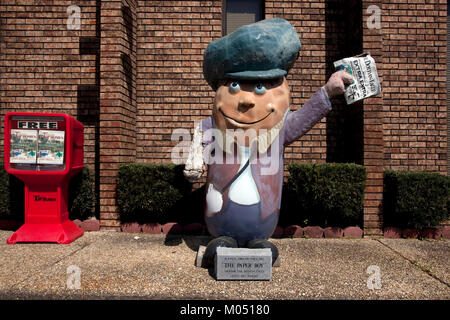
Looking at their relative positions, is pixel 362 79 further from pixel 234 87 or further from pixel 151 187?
pixel 151 187

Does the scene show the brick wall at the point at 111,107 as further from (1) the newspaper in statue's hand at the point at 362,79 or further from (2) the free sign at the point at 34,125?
(1) the newspaper in statue's hand at the point at 362,79

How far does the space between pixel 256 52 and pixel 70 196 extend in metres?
3.40

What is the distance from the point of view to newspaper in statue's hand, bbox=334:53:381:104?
302 centimetres

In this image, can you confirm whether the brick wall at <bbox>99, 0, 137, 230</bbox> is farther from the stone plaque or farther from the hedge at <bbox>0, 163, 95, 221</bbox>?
the stone plaque

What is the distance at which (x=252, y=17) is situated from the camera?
542cm

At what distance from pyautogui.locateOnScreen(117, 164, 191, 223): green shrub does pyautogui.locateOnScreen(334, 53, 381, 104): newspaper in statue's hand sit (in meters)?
2.41

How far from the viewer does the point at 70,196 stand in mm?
4586

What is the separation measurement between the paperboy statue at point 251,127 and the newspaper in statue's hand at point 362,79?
104 millimetres

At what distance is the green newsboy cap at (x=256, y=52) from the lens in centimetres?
288

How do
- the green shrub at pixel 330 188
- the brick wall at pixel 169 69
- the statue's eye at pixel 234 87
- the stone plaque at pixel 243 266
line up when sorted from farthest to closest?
1. the brick wall at pixel 169 69
2. the green shrub at pixel 330 188
3. the statue's eye at pixel 234 87
4. the stone plaque at pixel 243 266

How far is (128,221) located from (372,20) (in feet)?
15.1

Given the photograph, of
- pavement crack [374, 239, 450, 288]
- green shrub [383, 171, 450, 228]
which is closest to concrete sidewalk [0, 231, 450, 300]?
pavement crack [374, 239, 450, 288]

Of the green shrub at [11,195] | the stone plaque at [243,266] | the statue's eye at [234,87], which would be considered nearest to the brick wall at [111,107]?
the green shrub at [11,195]

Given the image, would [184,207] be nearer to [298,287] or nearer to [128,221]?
[128,221]
